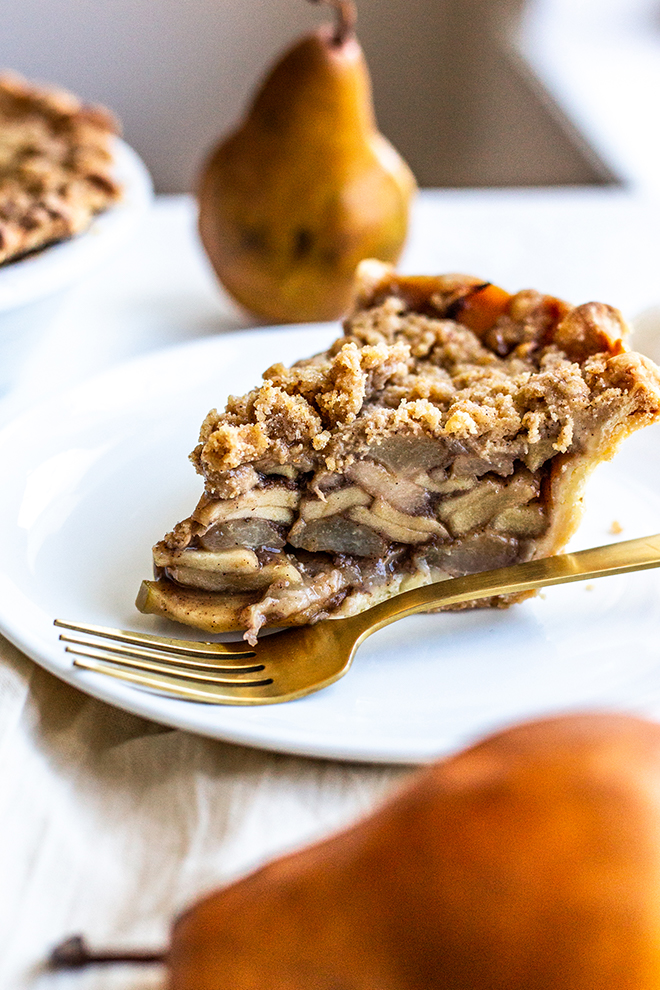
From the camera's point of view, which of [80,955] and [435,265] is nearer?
[80,955]

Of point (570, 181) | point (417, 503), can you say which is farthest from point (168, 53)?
point (417, 503)

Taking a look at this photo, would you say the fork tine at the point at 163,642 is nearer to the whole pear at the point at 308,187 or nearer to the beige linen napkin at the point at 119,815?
the beige linen napkin at the point at 119,815

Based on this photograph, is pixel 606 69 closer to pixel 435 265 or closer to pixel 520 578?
pixel 435 265

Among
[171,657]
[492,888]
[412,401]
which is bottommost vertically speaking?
[171,657]

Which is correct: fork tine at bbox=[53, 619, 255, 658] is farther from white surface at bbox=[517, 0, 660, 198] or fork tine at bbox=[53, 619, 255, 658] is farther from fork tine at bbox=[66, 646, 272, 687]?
white surface at bbox=[517, 0, 660, 198]

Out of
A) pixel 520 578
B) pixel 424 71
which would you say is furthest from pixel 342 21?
pixel 424 71

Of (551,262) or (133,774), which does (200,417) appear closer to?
(133,774)

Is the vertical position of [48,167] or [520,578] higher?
[48,167]
